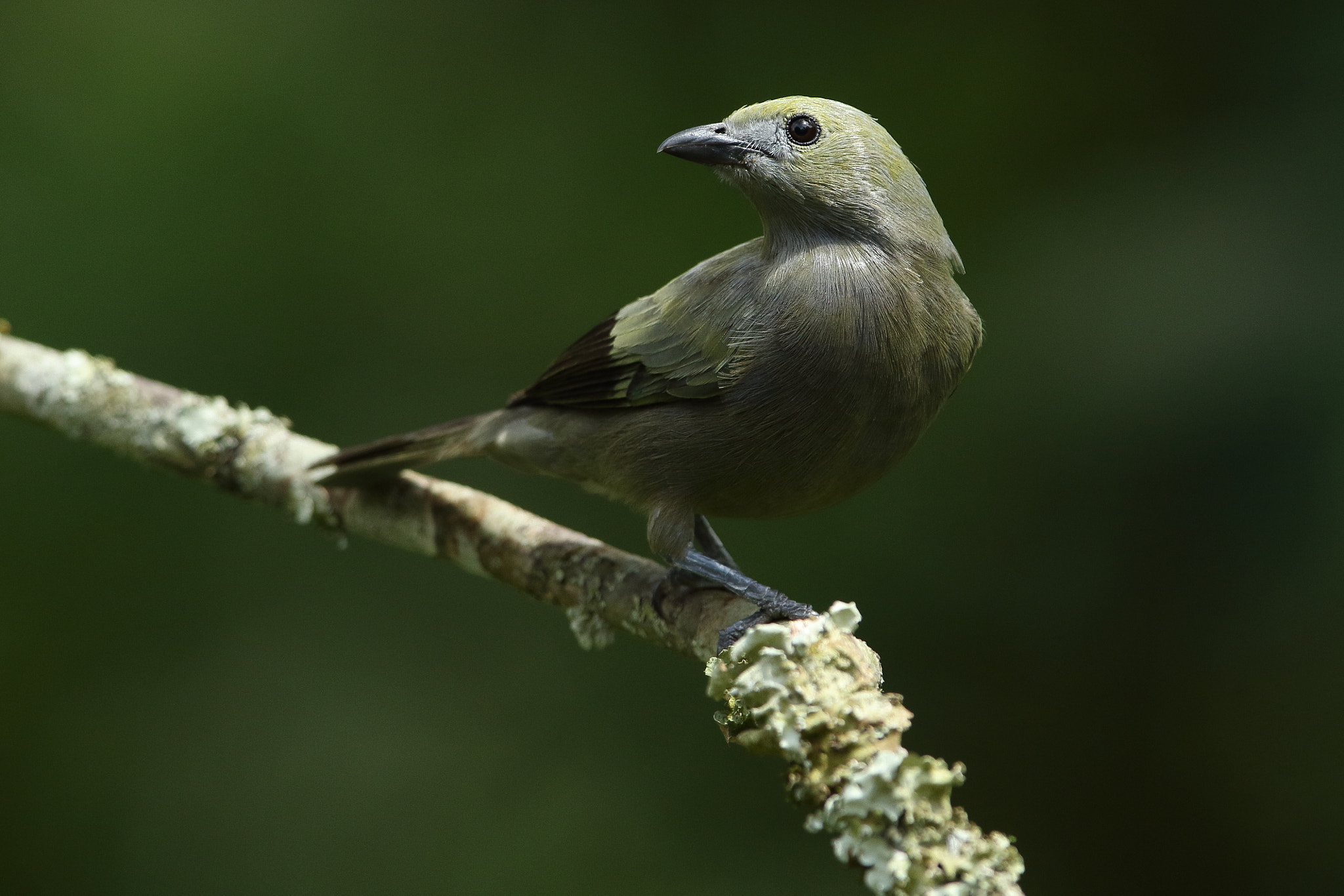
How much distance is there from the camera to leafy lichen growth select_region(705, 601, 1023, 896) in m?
1.76

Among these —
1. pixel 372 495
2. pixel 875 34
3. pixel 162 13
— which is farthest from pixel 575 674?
pixel 162 13

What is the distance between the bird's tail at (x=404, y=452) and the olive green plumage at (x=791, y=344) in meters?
0.45

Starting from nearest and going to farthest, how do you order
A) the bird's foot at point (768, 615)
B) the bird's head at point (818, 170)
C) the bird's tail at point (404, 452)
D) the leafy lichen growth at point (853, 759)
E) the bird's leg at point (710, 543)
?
the leafy lichen growth at point (853, 759)
the bird's foot at point (768, 615)
the bird's head at point (818, 170)
the bird's tail at point (404, 452)
the bird's leg at point (710, 543)

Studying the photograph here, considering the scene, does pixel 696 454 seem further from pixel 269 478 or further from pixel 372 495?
pixel 269 478

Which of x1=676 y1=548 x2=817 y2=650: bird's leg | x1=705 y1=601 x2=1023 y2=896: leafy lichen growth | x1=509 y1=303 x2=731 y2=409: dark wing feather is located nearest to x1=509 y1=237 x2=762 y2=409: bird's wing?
x1=509 y1=303 x2=731 y2=409: dark wing feather

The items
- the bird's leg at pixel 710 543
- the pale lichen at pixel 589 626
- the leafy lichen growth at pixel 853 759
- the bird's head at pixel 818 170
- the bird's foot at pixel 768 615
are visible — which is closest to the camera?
the leafy lichen growth at pixel 853 759

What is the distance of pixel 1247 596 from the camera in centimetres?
398

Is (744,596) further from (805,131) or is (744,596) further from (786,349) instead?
(805,131)

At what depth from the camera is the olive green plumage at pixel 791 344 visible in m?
2.69

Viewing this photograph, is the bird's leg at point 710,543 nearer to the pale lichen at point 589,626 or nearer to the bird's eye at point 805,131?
the pale lichen at point 589,626

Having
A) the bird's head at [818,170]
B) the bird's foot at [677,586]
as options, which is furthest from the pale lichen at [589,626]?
the bird's head at [818,170]

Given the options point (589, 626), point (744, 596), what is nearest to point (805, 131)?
point (744, 596)

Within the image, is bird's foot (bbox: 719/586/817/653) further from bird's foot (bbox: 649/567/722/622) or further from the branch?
bird's foot (bbox: 649/567/722/622)

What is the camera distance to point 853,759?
195 centimetres
